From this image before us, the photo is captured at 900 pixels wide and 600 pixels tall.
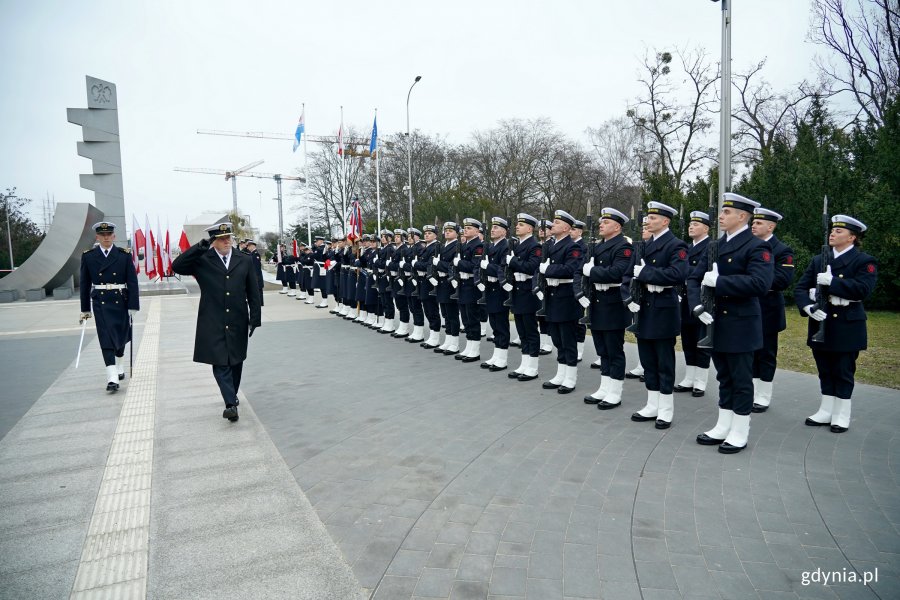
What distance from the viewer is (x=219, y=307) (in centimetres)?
589

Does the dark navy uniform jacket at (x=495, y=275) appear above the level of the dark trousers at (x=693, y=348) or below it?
above

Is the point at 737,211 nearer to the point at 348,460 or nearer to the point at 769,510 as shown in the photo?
the point at 769,510

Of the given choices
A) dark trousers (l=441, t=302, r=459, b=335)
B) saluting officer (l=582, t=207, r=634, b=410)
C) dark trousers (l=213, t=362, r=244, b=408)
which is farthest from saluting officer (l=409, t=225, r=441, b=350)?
dark trousers (l=213, t=362, r=244, b=408)

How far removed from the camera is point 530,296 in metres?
7.93

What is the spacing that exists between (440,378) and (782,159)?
12810mm

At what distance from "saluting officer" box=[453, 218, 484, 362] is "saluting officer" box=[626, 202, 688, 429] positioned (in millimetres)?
3574

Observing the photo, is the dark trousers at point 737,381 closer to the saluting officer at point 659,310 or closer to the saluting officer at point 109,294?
the saluting officer at point 659,310

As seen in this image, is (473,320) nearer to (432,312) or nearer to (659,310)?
(432,312)

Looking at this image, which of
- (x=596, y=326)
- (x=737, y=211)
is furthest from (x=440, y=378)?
(x=737, y=211)

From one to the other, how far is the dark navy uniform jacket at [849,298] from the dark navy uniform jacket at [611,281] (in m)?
1.80

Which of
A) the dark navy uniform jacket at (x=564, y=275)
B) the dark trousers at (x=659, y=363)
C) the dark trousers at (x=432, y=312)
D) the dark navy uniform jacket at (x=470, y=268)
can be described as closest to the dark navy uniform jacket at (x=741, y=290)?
the dark trousers at (x=659, y=363)

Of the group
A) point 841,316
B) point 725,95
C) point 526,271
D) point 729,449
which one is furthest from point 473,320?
point 725,95

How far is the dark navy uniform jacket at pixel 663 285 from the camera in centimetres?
548

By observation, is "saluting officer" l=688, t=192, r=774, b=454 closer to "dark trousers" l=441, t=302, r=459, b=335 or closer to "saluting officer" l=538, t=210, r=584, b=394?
"saluting officer" l=538, t=210, r=584, b=394
